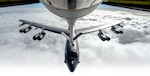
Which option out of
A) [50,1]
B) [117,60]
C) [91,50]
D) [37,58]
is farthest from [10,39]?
[50,1]

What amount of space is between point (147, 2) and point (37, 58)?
48031 mm

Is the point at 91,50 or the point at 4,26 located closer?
the point at 91,50

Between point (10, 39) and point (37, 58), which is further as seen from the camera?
point (10, 39)

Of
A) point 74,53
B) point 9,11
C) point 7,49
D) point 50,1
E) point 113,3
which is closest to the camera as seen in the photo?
point 50,1

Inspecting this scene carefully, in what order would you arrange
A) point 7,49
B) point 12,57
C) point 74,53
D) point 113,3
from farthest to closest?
1. point 7,49
2. point 12,57
3. point 113,3
4. point 74,53

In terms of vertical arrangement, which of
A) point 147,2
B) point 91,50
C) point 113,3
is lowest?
point 91,50

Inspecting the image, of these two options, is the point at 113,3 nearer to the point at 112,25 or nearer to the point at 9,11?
the point at 112,25

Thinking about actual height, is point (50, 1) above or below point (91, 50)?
above

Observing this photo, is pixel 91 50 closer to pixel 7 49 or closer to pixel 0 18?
pixel 7 49

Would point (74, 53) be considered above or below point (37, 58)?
above

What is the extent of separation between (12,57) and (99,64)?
31.4 meters

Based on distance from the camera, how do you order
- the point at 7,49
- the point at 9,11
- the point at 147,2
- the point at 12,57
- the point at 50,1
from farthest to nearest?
the point at 9,11 → the point at 7,49 → the point at 12,57 → the point at 147,2 → the point at 50,1

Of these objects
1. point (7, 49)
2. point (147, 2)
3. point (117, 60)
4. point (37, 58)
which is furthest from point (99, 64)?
point (147, 2)

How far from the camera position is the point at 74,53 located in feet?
53.3
